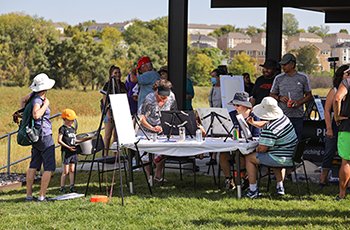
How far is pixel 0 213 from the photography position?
4.52m

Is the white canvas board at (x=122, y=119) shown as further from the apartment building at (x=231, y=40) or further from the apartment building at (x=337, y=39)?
the apartment building at (x=231, y=40)

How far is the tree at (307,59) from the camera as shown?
105 ft

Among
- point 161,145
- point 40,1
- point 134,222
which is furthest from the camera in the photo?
point 40,1

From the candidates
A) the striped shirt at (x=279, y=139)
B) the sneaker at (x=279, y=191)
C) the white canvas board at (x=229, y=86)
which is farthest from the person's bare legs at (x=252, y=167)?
the white canvas board at (x=229, y=86)

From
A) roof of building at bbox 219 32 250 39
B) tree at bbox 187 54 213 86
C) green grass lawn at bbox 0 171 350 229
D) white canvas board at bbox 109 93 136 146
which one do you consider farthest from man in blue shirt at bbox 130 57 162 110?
roof of building at bbox 219 32 250 39

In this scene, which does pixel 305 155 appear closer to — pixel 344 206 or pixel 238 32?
pixel 344 206

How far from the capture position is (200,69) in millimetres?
43312

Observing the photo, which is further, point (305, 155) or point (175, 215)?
point (305, 155)

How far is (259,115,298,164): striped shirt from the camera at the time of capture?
464 cm

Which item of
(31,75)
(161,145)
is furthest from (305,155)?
(31,75)

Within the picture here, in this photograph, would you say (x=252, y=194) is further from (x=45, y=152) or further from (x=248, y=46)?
(x=248, y=46)

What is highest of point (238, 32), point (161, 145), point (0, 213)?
point (238, 32)

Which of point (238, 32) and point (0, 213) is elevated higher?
point (238, 32)

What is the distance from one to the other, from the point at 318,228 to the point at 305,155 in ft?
9.31
